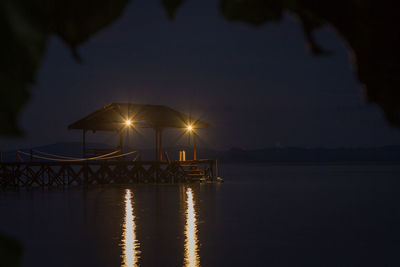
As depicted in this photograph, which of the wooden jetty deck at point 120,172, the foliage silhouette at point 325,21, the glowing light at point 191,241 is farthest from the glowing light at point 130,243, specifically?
the wooden jetty deck at point 120,172

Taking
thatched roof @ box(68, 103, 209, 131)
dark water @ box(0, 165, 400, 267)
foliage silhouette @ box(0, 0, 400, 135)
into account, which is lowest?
dark water @ box(0, 165, 400, 267)

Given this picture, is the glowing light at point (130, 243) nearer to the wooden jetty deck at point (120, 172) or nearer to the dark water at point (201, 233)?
the dark water at point (201, 233)

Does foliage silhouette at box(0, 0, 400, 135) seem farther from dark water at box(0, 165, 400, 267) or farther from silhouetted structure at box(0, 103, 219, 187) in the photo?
silhouetted structure at box(0, 103, 219, 187)

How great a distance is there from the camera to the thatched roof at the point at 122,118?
28.9m

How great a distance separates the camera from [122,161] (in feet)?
104

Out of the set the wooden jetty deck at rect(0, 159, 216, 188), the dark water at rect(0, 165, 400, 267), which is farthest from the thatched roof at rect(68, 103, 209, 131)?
the dark water at rect(0, 165, 400, 267)

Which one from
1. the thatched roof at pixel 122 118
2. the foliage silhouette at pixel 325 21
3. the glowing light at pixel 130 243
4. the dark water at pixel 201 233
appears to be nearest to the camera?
the foliage silhouette at pixel 325 21

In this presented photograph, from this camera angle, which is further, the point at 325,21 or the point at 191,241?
the point at 191,241

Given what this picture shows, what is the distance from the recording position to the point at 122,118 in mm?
29094

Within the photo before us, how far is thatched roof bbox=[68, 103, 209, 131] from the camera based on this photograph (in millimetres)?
28884

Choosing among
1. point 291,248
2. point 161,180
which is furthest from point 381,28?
point 161,180

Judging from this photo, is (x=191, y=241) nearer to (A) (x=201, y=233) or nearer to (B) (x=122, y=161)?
(A) (x=201, y=233)

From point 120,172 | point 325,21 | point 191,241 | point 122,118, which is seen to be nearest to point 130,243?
point 191,241

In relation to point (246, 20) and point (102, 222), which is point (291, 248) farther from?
point (246, 20)
